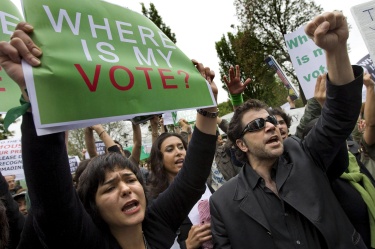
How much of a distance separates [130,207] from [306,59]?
3105 millimetres

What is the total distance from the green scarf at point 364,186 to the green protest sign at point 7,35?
2.13m

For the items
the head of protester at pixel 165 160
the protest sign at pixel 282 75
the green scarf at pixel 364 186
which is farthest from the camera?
the protest sign at pixel 282 75

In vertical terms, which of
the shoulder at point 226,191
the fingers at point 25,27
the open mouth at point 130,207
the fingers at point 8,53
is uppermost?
the fingers at point 25,27

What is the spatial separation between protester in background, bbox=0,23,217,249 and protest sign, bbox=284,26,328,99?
2376mm

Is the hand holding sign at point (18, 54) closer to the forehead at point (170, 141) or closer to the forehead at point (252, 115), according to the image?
the forehead at point (252, 115)

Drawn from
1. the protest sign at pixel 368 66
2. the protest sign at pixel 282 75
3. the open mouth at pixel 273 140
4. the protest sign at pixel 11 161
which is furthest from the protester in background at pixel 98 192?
the protest sign at pixel 282 75

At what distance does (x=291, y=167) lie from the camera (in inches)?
82.1

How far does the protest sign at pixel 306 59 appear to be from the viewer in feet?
12.5

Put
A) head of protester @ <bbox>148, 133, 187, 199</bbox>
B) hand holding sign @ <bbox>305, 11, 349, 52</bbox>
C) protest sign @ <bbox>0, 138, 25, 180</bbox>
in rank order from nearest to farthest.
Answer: hand holding sign @ <bbox>305, 11, 349, 52</bbox> < head of protester @ <bbox>148, 133, 187, 199</bbox> < protest sign @ <bbox>0, 138, 25, 180</bbox>

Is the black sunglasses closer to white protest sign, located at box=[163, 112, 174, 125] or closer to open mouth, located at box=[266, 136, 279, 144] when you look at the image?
open mouth, located at box=[266, 136, 279, 144]

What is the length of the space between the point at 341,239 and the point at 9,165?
16.2 ft

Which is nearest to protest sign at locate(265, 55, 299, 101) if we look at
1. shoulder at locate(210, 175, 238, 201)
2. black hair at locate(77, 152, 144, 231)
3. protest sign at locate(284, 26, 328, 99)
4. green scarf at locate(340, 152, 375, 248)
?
protest sign at locate(284, 26, 328, 99)

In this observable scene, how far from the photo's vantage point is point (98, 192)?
1.64 meters

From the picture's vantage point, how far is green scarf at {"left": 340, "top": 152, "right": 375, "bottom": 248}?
2.11 meters
